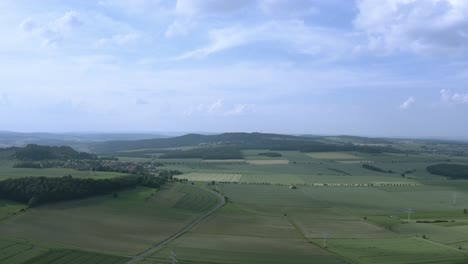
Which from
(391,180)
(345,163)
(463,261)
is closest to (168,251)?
(463,261)

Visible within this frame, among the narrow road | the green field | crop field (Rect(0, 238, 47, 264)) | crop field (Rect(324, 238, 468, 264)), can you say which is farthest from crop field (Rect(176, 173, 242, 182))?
crop field (Rect(0, 238, 47, 264))

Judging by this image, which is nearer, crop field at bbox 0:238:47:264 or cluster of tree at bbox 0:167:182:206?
crop field at bbox 0:238:47:264

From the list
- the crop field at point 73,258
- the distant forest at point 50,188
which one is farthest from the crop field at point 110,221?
the crop field at point 73,258

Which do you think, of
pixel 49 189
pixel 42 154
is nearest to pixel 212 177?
pixel 49 189

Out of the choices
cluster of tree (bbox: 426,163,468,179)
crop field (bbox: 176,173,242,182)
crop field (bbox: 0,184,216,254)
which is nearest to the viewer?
crop field (bbox: 0,184,216,254)

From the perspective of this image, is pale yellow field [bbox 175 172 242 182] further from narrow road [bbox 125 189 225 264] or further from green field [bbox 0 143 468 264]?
narrow road [bbox 125 189 225 264]

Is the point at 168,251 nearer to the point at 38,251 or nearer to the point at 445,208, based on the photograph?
the point at 38,251

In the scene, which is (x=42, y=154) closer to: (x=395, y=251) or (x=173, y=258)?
(x=173, y=258)
